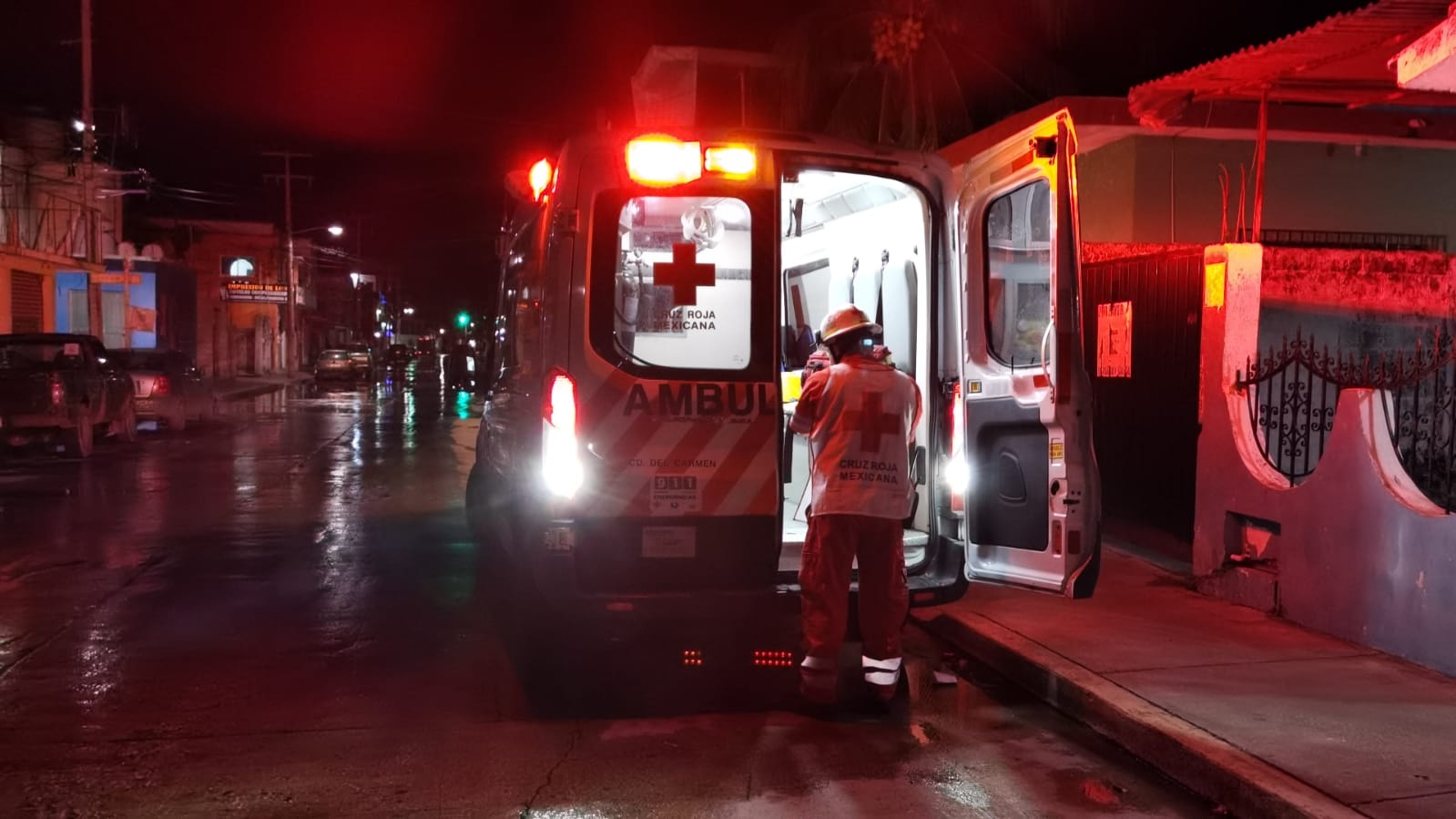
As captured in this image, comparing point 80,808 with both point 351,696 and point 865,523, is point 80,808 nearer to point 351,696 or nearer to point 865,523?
point 351,696

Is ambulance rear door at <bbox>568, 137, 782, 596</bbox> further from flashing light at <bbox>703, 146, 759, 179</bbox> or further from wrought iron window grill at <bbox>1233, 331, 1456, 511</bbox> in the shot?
wrought iron window grill at <bbox>1233, 331, 1456, 511</bbox>

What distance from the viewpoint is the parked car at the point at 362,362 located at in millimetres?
45281

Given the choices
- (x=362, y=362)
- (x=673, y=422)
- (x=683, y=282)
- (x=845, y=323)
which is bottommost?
(x=362, y=362)

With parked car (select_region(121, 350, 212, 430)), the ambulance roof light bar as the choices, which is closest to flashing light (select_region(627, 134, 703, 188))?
the ambulance roof light bar

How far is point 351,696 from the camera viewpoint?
19.2ft

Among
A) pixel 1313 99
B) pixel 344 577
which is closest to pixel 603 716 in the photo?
pixel 344 577

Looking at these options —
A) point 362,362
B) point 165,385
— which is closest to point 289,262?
point 362,362

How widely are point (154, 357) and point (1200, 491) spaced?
743 inches

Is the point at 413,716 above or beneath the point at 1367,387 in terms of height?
beneath

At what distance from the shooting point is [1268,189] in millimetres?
11938

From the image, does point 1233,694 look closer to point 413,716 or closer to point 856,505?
point 856,505

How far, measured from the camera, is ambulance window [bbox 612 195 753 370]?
5.91 meters

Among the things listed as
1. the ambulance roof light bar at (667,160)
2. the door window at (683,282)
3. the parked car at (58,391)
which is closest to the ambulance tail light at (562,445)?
the door window at (683,282)

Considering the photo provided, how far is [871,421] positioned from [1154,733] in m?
1.78
